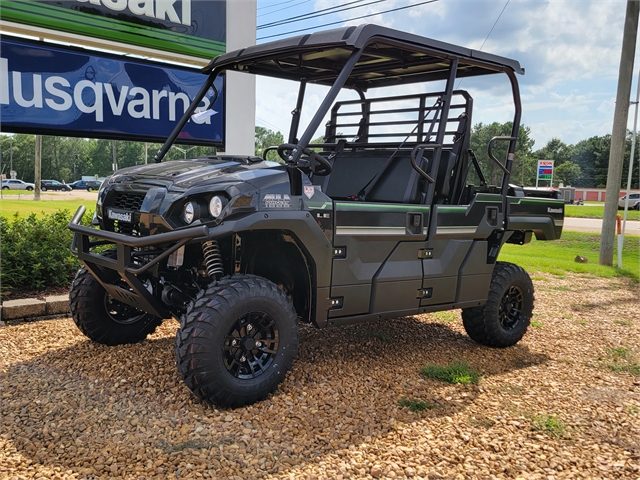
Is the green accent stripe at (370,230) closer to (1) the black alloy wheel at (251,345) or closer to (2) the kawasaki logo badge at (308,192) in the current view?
(2) the kawasaki logo badge at (308,192)

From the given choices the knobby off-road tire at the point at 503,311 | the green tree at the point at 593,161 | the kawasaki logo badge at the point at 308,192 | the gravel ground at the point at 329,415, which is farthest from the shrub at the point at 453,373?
the green tree at the point at 593,161

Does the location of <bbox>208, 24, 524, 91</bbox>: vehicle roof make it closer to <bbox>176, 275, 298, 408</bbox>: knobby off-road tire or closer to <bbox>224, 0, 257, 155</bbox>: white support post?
<bbox>176, 275, 298, 408</bbox>: knobby off-road tire

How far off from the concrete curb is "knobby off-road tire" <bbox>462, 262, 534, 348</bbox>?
3919mm

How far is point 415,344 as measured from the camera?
5.59 meters

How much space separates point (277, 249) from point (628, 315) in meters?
5.35

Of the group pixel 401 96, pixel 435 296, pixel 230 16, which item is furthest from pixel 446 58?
pixel 230 16

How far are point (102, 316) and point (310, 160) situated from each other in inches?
86.4

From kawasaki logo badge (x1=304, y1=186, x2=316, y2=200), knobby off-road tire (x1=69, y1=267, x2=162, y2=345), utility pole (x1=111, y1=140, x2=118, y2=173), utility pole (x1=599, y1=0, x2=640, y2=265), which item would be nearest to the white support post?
utility pole (x1=111, y1=140, x2=118, y2=173)

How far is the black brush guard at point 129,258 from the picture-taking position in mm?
3566

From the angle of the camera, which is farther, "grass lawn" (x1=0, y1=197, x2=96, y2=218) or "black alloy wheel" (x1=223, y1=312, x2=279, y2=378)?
"grass lawn" (x1=0, y1=197, x2=96, y2=218)

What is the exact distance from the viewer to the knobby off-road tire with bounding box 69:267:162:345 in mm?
4703

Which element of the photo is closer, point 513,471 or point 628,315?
point 513,471

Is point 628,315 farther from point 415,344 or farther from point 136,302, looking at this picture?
point 136,302

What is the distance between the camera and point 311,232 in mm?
4004
